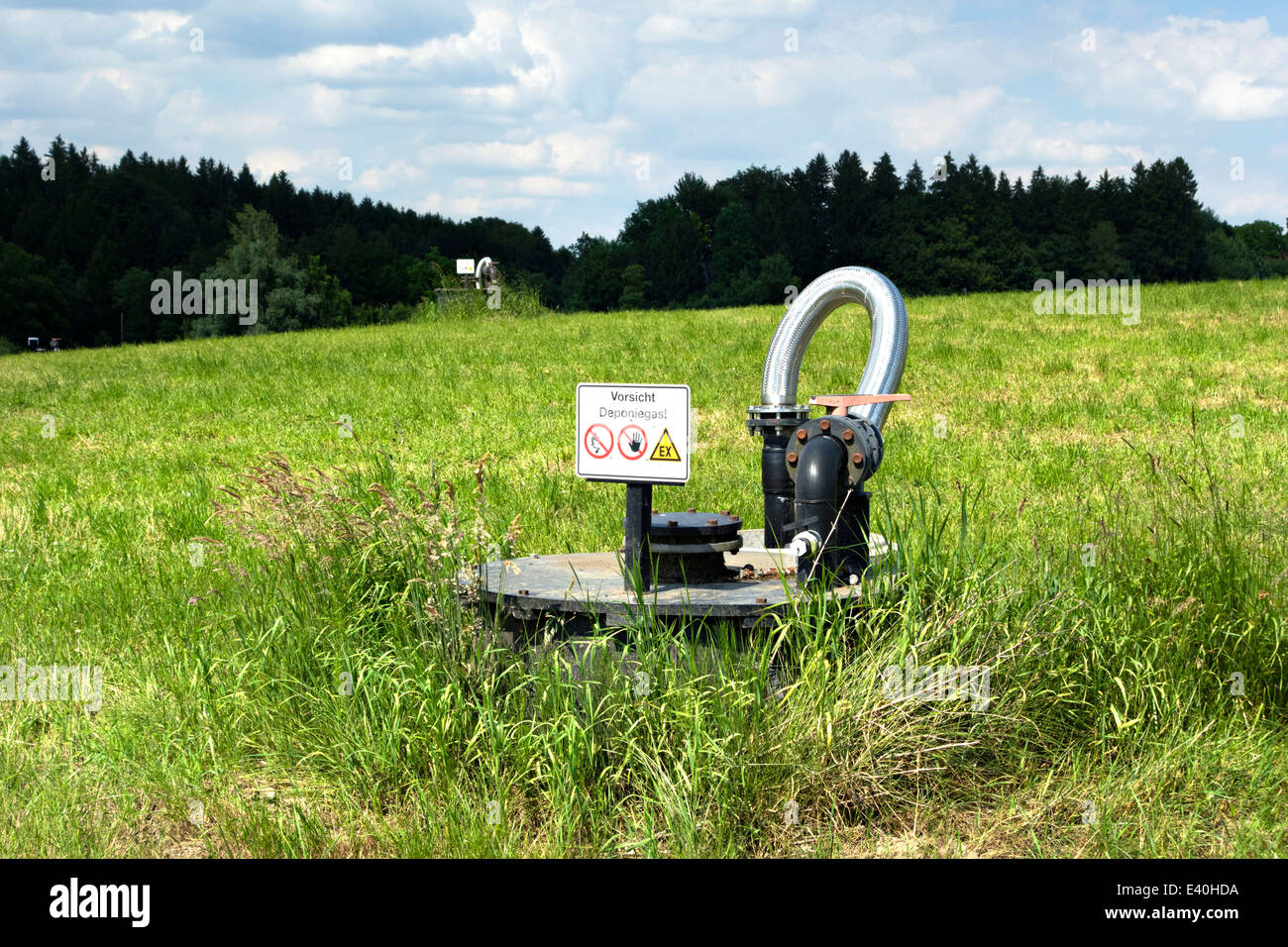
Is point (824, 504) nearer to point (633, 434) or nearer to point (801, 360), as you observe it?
point (633, 434)

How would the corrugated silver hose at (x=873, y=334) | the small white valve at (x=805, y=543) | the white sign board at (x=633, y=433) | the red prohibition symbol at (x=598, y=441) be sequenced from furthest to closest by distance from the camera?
the corrugated silver hose at (x=873, y=334) < the small white valve at (x=805, y=543) < the red prohibition symbol at (x=598, y=441) < the white sign board at (x=633, y=433)

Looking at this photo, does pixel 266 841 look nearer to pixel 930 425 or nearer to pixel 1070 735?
pixel 1070 735

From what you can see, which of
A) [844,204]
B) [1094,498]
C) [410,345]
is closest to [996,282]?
[844,204]

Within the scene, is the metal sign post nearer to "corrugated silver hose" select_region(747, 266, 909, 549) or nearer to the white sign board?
the white sign board

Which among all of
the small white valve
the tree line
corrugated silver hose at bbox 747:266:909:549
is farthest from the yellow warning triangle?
the tree line

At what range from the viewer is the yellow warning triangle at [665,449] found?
161 inches

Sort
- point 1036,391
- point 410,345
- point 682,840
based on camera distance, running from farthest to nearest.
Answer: point 410,345 < point 1036,391 < point 682,840

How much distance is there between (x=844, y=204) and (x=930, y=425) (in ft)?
249

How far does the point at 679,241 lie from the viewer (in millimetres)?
85438

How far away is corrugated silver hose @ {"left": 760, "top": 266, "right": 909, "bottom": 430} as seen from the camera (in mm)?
Result: 4996

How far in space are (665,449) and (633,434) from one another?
0.42ft

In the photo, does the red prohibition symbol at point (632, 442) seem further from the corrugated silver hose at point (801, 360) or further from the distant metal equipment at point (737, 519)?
the corrugated silver hose at point (801, 360)

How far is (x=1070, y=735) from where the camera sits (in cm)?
420

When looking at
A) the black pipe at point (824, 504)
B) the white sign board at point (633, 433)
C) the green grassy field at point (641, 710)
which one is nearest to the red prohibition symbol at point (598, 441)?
Answer: the white sign board at point (633, 433)
